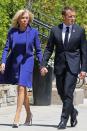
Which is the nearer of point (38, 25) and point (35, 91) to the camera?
point (35, 91)

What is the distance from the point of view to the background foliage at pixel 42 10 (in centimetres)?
1348

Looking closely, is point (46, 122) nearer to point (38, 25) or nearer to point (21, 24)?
point (21, 24)

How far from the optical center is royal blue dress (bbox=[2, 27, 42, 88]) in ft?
29.8

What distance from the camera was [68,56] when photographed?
8.88m

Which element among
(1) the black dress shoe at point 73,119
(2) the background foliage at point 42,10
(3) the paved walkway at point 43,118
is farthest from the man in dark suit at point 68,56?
(2) the background foliage at point 42,10

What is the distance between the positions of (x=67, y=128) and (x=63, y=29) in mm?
1475

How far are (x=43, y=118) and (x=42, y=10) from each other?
8.24 meters

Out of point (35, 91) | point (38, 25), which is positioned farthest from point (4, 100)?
point (38, 25)

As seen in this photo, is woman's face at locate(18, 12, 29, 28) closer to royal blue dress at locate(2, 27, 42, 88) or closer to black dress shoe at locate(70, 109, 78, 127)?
royal blue dress at locate(2, 27, 42, 88)

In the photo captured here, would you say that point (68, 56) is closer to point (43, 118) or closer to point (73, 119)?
point (73, 119)

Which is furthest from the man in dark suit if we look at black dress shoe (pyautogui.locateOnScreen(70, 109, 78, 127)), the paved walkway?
the paved walkway

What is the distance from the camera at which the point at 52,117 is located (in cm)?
1075

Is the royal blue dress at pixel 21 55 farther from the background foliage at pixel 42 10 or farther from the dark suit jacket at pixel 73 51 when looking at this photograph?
the background foliage at pixel 42 10

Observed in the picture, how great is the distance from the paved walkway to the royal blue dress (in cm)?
69
